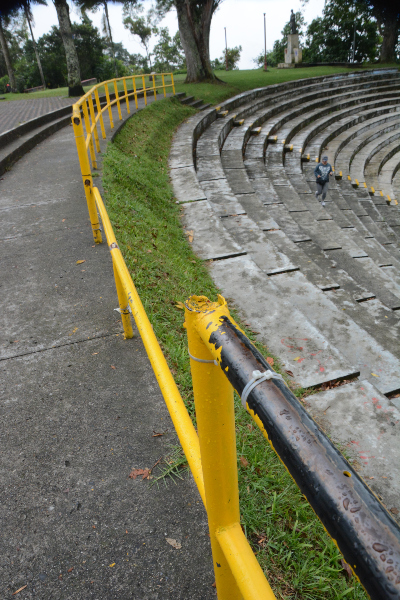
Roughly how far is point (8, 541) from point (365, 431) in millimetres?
2277

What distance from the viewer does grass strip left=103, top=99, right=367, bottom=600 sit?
166cm

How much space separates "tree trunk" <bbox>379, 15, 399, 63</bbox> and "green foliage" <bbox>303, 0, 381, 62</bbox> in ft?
15.9

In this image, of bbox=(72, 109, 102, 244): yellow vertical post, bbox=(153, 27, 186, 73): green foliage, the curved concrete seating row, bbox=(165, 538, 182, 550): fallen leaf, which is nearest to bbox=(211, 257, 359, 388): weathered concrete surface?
the curved concrete seating row

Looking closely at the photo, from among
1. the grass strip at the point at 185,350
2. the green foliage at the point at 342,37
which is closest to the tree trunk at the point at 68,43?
the grass strip at the point at 185,350

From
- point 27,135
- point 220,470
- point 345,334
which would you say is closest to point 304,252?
point 345,334

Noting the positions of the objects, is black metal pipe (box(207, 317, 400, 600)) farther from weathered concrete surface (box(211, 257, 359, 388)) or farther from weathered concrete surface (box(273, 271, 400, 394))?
weathered concrete surface (box(273, 271, 400, 394))

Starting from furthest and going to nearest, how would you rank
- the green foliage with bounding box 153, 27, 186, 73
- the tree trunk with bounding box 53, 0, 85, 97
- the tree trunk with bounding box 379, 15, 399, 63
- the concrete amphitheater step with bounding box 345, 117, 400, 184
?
the green foliage with bounding box 153, 27, 186, 73
the tree trunk with bounding box 379, 15, 399, 63
the concrete amphitheater step with bounding box 345, 117, 400, 184
the tree trunk with bounding box 53, 0, 85, 97

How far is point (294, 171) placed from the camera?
42.3 ft

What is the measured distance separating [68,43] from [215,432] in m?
16.9

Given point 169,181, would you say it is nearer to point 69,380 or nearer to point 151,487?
point 69,380

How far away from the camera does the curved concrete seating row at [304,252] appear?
328cm

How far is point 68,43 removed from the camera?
14.2 metres

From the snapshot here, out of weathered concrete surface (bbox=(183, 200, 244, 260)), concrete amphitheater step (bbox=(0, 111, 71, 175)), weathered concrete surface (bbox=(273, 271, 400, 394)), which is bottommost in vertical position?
weathered concrete surface (bbox=(273, 271, 400, 394))

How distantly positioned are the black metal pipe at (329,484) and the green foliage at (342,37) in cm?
4381
